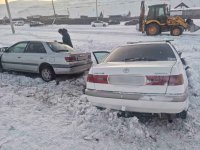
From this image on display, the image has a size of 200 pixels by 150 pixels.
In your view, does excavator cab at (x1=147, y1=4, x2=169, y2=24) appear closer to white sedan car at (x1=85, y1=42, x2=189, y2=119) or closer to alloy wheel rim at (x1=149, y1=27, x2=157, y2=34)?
alloy wheel rim at (x1=149, y1=27, x2=157, y2=34)

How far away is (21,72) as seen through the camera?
9.48 m

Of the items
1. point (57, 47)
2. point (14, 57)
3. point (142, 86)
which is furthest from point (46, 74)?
point (142, 86)

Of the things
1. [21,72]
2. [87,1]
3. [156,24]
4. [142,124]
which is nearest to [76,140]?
[142,124]

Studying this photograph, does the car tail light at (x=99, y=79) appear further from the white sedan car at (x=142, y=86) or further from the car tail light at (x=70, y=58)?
the car tail light at (x=70, y=58)

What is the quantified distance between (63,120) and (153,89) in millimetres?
1952

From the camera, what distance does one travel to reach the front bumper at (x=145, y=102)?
408 centimetres

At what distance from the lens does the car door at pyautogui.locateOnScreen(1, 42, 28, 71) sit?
8.98m

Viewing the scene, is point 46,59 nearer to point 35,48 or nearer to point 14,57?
point 35,48

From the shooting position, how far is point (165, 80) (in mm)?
4098

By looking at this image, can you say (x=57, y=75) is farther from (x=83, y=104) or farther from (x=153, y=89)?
(x=153, y=89)

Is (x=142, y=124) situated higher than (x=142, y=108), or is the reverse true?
(x=142, y=108)

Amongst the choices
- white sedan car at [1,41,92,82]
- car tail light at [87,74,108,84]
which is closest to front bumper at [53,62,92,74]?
white sedan car at [1,41,92,82]

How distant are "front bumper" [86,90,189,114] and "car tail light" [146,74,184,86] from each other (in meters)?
0.20

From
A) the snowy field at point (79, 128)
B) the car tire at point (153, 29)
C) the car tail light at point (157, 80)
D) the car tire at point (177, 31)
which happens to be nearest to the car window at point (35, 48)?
the snowy field at point (79, 128)
